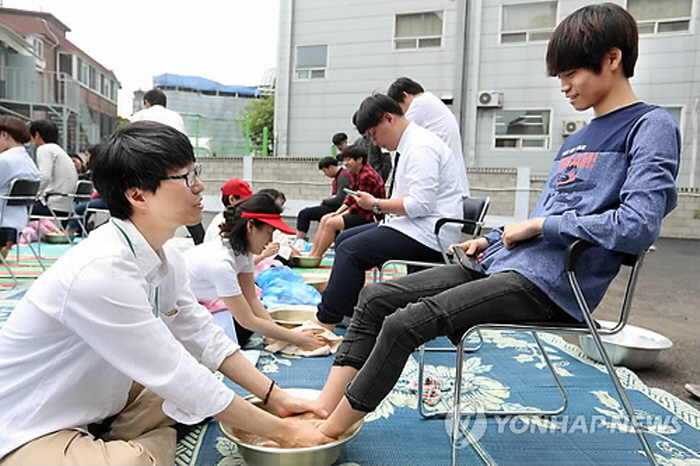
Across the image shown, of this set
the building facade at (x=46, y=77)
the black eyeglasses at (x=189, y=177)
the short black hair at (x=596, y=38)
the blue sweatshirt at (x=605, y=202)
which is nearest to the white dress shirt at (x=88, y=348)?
the black eyeglasses at (x=189, y=177)

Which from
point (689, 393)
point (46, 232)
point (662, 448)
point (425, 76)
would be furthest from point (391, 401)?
point (425, 76)

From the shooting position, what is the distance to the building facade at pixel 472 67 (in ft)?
30.8

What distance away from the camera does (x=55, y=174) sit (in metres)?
5.02

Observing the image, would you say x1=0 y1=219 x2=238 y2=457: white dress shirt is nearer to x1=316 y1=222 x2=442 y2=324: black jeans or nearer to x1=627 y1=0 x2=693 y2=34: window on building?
x1=316 y1=222 x2=442 y2=324: black jeans

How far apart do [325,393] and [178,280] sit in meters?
0.50

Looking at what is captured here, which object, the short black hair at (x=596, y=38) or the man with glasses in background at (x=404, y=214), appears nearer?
the short black hair at (x=596, y=38)

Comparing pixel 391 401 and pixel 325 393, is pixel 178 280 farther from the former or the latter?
pixel 391 401

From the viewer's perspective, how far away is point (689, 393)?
197 cm

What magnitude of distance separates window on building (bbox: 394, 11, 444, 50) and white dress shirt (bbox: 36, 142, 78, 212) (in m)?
7.35

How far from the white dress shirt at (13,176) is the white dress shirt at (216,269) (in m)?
2.01

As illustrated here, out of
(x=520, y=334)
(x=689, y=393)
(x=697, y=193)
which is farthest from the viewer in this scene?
(x=697, y=193)

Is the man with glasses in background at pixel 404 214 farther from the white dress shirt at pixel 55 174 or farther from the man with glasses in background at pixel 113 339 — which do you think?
the white dress shirt at pixel 55 174

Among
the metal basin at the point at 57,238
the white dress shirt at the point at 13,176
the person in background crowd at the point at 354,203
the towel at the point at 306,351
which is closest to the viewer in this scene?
the towel at the point at 306,351

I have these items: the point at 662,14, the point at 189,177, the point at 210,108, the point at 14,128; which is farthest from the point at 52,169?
the point at 210,108
